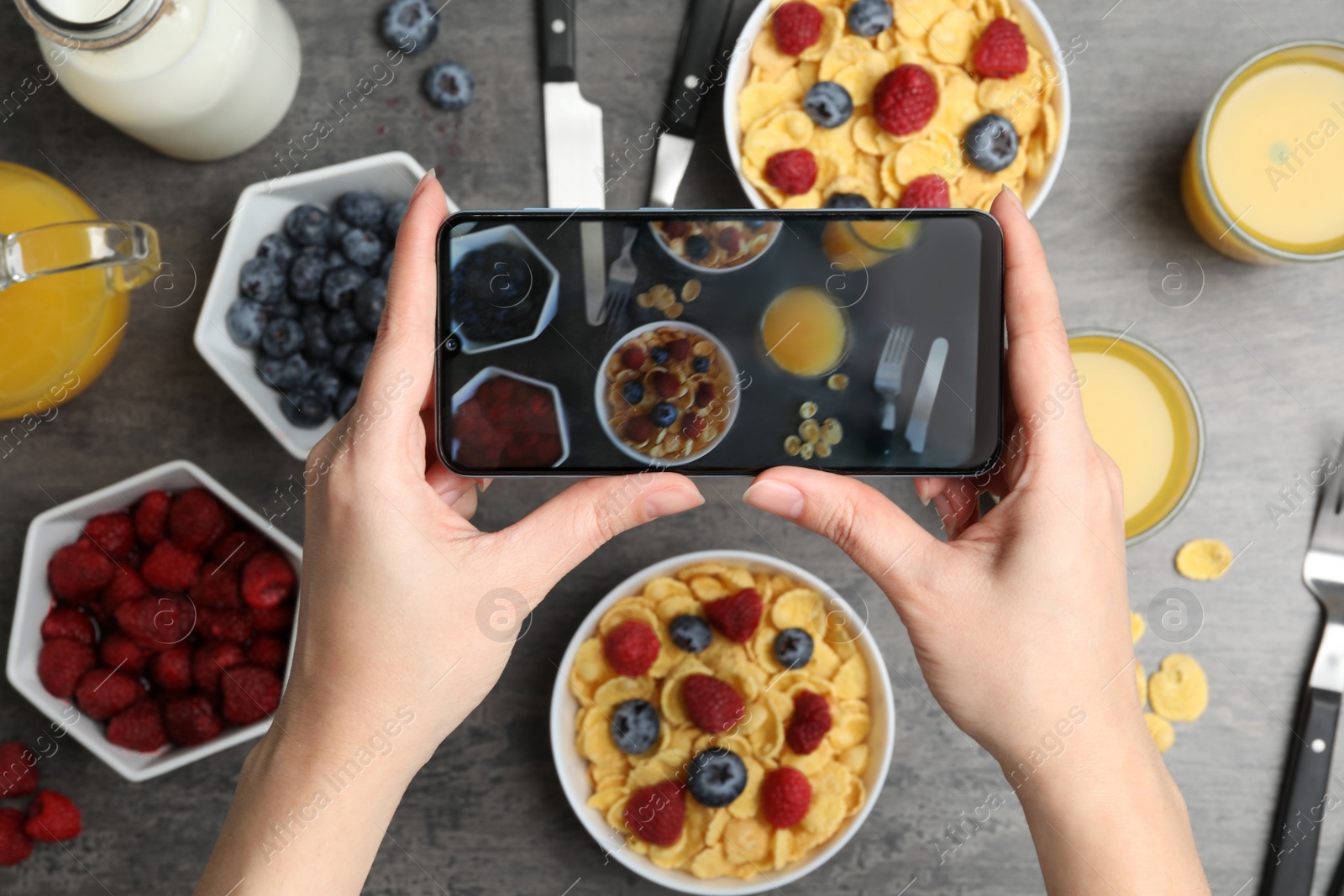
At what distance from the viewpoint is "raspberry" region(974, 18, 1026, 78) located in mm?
965

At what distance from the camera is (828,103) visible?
978mm

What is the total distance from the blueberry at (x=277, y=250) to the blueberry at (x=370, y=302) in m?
0.09

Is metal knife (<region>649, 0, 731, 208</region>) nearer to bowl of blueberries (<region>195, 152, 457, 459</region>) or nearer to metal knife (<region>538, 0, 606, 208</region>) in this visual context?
metal knife (<region>538, 0, 606, 208</region>)

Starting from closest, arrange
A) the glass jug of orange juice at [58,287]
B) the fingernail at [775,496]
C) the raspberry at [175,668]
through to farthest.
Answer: the fingernail at [775,496] → the glass jug of orange juice at [58,287] → the raspberry at [175,668]

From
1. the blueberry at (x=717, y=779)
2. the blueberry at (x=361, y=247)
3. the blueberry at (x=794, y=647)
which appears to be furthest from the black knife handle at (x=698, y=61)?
the blueberry at (x=717, y=779)

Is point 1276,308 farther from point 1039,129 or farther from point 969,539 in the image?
point 969,539

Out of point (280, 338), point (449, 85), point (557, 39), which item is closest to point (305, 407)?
point (280, 338)

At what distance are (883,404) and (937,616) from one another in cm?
18

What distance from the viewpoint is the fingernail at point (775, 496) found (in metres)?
0.73

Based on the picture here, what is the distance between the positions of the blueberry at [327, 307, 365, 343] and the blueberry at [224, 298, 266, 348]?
0.25 ft

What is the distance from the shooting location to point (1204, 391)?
3.57 feet

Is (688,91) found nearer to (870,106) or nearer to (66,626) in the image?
(870,106)

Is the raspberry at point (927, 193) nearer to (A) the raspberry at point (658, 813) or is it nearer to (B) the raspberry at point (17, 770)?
(A) the raspberry at point (658, 813)

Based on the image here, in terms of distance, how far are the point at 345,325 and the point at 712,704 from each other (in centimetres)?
56
